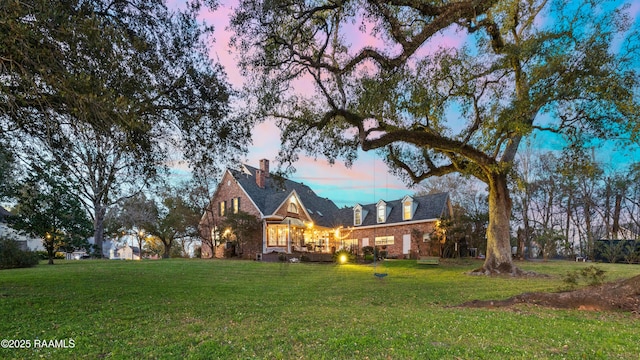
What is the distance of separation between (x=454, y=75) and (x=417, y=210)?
737 inches

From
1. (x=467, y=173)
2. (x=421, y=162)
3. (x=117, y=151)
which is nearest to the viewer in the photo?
(x=117, y=151)

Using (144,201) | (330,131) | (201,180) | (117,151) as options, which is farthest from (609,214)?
(144,201)

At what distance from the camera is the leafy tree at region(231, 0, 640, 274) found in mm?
9641

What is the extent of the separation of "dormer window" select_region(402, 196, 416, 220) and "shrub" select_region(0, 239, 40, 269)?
25.9 meters

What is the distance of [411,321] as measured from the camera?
5516mm

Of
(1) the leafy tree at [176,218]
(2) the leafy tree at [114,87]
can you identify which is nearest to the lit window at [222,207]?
(1) the leafy tree at [176,218]

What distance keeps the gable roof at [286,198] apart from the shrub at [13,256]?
40.6ft

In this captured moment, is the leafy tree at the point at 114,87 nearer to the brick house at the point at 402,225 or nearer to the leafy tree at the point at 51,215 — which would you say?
the leafy tree at the point at 51,215

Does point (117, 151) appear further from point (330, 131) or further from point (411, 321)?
point (330, 131)

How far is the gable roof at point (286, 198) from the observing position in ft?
92.8

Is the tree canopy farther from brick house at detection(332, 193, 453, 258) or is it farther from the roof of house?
the roof of house

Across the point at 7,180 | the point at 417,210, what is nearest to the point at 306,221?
the point at 417,210

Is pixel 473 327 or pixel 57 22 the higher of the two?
pixel 57 22

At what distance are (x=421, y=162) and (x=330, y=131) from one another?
18.3 ft
